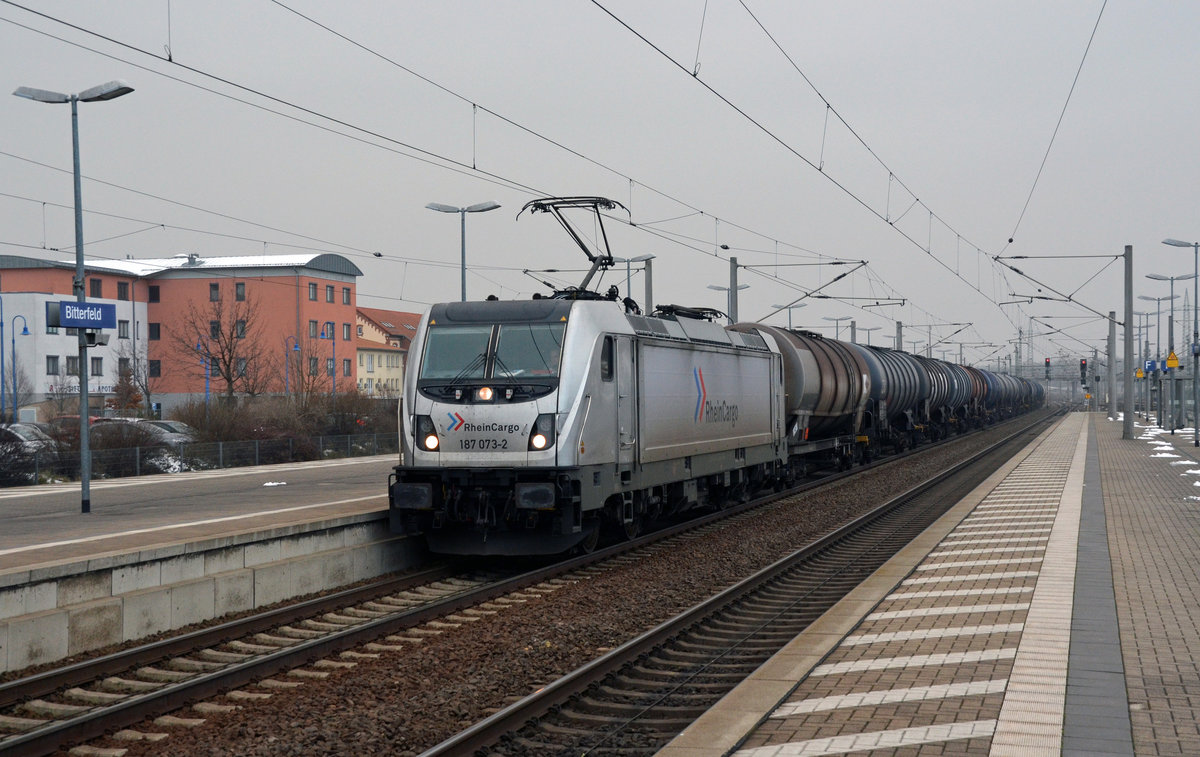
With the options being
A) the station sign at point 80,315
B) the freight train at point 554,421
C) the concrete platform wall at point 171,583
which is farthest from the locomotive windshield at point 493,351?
the station sign at point 80,315

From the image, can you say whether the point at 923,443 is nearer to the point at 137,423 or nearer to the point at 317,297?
the point at 137,423

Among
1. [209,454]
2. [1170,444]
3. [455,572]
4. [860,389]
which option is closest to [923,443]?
[1170,444]

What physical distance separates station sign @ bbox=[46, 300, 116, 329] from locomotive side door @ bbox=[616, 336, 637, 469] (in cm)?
849

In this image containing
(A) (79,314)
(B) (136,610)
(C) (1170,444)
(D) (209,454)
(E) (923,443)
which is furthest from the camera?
(E) (923,443)

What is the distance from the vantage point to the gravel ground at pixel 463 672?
7062 mm

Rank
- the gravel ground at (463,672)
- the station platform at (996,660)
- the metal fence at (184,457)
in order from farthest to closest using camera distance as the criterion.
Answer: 1. the metal fence at (184,457)
2. the gravel ground at (463,672)
3. the station platform at (996,660)

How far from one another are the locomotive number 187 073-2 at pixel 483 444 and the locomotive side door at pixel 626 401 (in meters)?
1.76

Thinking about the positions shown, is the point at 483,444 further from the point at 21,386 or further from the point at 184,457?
the point at 21,386

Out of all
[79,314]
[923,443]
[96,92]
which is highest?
[96,92]

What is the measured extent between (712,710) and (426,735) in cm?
182

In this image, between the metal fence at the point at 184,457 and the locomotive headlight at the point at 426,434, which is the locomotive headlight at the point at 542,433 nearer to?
the locomotive headlight at the point at 426,434

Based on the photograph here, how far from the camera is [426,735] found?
7145 mm

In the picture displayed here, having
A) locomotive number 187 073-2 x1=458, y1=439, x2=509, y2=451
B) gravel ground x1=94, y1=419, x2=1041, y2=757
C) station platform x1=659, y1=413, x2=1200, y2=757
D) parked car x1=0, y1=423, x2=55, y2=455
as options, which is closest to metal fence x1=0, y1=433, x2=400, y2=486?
parked car x1=0, y1=423, x2=55, y2=455

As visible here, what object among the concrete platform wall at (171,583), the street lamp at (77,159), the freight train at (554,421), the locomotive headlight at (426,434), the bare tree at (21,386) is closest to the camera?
the concrete platform wall at (171,583)
